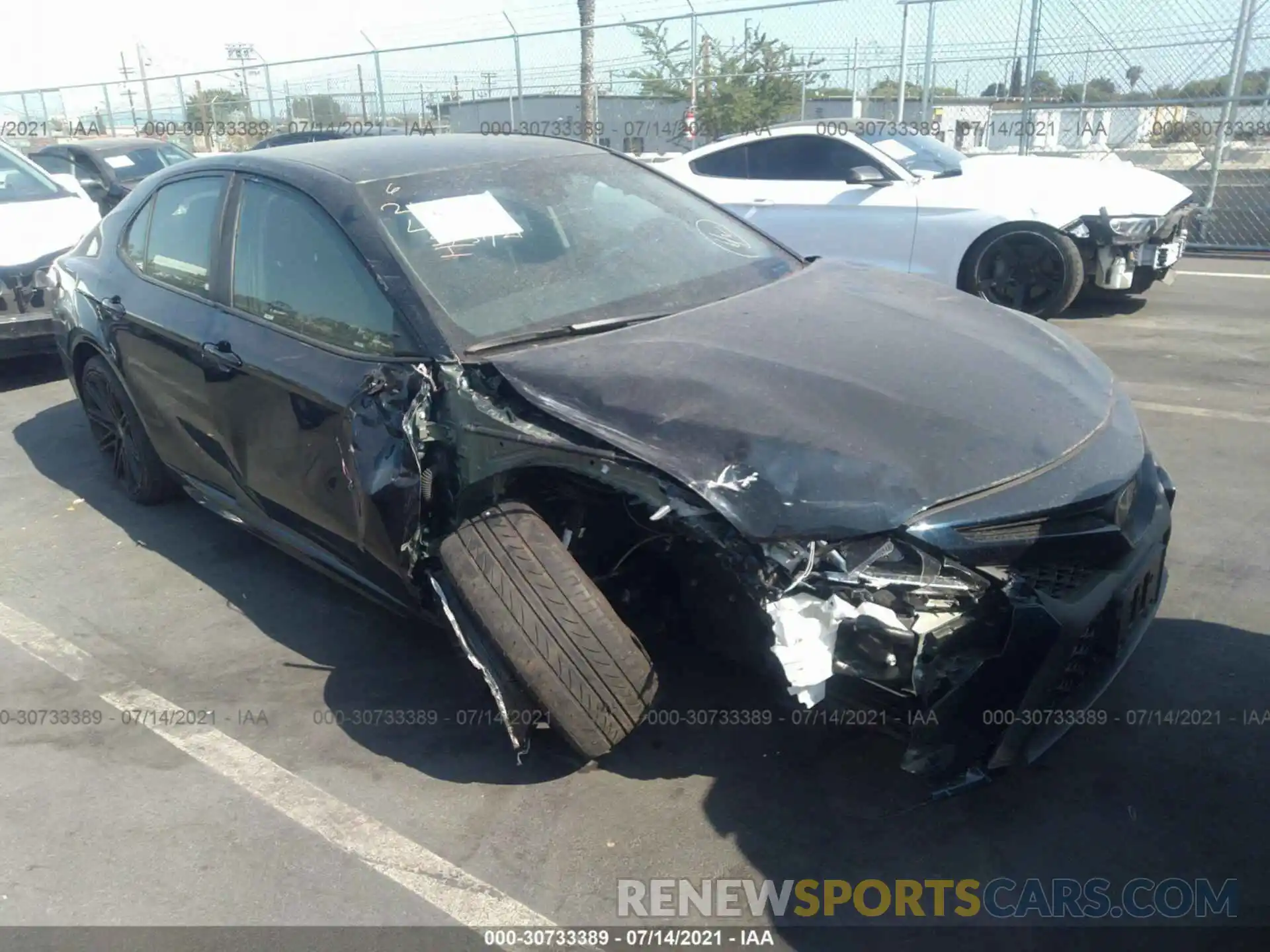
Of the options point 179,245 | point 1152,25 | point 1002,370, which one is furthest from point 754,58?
point 1002,370

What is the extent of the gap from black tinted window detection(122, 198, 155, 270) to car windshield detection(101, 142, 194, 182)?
8839mm

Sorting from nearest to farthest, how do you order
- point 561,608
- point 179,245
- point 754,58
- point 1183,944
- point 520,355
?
1. point 1183,944
2. point 561,608
3. point 520,355
4. point 179,245
5. point 754,58

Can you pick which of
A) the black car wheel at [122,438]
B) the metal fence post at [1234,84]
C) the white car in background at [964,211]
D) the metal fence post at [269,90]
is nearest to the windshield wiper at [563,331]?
the black car wheel at [122,438]

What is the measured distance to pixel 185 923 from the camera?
256 centimetres

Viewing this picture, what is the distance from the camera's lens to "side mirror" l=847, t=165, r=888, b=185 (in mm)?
7992

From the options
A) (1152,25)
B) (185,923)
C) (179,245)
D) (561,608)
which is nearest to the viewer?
(185,923)

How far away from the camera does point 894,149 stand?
8.27m

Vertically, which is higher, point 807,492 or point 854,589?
point 807,492

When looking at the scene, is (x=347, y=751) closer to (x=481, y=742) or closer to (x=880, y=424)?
(x=481, y=742)

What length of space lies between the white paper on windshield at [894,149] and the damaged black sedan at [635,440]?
448 cm

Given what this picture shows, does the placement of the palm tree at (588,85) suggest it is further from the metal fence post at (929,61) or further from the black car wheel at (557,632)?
the black car wheel at (557,632)

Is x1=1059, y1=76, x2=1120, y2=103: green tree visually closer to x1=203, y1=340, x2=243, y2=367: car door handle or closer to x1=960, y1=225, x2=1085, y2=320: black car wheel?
x1=960, y1=225, x2=1085, y2=320: black car wheel

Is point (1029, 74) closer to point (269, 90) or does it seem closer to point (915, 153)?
point (915, 153)

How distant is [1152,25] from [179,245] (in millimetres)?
11062
